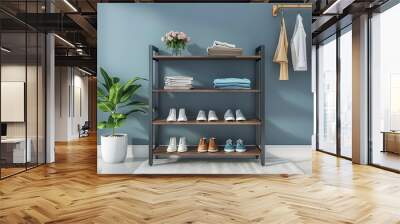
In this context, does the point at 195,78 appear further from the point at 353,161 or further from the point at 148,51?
the point at 353,161

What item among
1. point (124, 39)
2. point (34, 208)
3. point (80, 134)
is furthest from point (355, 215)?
point (80, 134)

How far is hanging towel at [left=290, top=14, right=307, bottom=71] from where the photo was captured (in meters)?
4.29

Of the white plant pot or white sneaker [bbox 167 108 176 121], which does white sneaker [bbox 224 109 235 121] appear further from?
the white plant pot

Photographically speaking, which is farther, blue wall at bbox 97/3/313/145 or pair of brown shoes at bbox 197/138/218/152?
blue wall at bbox 97/3/313/145

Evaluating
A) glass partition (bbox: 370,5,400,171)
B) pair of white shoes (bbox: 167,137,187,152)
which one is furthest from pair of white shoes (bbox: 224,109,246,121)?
glass partition (bbox: 370,5,400,171)

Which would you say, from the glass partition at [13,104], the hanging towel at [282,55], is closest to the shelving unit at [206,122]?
the hanging towel at [282,55]

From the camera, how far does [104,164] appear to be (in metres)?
4.48

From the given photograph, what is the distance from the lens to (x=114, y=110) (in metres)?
4.40

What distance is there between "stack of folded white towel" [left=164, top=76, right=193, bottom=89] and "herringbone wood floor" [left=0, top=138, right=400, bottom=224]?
3.58ft

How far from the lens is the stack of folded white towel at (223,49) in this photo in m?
4.18

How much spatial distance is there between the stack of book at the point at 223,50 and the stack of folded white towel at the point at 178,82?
0.42m

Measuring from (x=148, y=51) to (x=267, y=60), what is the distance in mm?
1531

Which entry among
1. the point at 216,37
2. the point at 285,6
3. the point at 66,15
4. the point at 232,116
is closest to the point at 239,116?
the point at 232,116

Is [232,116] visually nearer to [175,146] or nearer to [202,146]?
[202,146]
